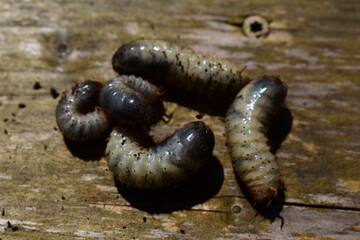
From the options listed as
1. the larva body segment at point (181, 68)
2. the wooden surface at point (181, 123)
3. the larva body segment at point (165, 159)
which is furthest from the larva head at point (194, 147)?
the larva body segment at point (181, 68)

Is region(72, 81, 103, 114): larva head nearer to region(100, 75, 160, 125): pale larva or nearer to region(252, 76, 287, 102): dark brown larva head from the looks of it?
region(100, 75, 160, 125): pale larva

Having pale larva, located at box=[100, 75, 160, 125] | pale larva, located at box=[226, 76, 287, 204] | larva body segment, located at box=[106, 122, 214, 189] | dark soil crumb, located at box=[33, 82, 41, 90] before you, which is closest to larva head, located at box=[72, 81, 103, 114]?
pale larva, located at box=[100, 75, 160, 125]

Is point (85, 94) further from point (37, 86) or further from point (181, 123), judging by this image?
point (181, 123)

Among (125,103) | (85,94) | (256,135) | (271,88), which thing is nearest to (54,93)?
(85,94)

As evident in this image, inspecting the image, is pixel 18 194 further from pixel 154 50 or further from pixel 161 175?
pixel 154 50

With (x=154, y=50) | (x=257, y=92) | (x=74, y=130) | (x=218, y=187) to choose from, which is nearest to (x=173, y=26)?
(x=154, y=50)

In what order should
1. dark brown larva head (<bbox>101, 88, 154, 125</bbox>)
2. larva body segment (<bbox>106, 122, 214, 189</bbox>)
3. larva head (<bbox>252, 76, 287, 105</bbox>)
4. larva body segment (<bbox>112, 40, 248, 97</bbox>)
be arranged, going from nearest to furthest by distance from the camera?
larva body segment (<bbox>106, 122, 214, 189</bbox>) → dark brown larva head (<bbox>101, 88, 154, 125</bbox>) → larva head (<bbox>252, 76, 287, 105</bbox>) → larva body segment (<bbox>112, 40, 248, 97</bbox>)
